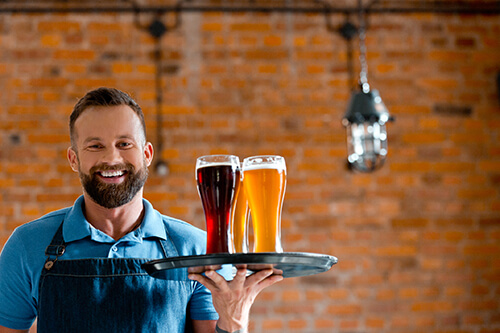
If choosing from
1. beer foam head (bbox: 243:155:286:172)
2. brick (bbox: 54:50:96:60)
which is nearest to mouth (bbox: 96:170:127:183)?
beer foam head (bbox: 243:155:286:172)

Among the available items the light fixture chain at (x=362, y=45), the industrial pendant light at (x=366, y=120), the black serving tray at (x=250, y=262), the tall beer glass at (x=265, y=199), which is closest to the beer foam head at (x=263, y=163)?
the tall beer glass at (x=265, y=199)

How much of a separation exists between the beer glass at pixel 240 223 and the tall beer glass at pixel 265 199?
53 millimetres

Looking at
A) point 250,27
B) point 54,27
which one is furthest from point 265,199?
point 54,27

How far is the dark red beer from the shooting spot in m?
1.32

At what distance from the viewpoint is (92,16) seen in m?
3.44

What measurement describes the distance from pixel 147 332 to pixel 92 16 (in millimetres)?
2293

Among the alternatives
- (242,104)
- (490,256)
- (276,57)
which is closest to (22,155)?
(242,104)

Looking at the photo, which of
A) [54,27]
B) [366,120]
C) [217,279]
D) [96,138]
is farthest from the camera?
[54,27]

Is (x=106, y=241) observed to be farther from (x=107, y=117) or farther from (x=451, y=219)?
(x=451, y=219)

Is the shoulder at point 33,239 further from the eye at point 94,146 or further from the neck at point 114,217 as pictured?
the eye at point 94,146

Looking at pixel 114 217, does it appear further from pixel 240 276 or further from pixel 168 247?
pixel 240 276

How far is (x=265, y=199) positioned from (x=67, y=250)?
0.56m

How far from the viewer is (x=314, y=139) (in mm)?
3400

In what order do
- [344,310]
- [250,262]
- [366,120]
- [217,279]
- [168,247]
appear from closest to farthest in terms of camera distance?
[250,262] < [217,279] < [168,247] < [366,120] < [344,310]
